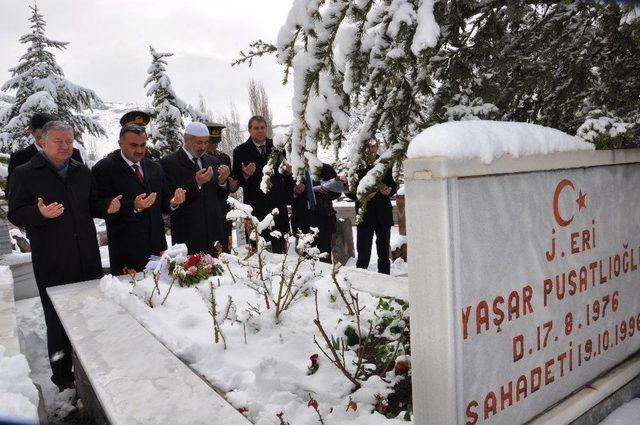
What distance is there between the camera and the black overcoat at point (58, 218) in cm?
362

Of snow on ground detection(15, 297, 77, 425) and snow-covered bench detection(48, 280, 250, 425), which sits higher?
snow-covered bench detection(48, 280, 250, 425)

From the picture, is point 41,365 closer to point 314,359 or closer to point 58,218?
point 58,218

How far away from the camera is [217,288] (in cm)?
392

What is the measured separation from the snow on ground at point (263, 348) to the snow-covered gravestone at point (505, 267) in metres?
0.56

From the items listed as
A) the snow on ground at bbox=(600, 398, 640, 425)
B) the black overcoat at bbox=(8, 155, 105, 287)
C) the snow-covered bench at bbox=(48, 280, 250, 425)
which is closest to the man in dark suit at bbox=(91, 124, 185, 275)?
the black overcoat at bbox=(8, 155, 105, 287)

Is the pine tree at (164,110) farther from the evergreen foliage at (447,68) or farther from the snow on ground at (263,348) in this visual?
the evergreen foliage at (447,68)

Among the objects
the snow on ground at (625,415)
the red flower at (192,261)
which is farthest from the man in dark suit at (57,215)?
the snow on ground at (625,415)

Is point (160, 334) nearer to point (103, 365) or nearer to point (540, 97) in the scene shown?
point (103, 365)

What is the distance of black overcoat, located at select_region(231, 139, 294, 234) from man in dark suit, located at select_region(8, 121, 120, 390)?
2188mm

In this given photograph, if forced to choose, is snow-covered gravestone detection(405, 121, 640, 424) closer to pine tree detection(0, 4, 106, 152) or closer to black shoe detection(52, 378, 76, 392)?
black shoe detection(52, 378, 76, 392)

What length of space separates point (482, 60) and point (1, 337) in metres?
3.14

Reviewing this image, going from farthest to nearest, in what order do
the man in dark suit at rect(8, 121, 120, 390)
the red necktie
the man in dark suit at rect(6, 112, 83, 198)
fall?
the red necktie → the man in dark suit at rect(6, 112, 83, 198) → the man in dark suit at rect(8, 121, 120, 390)

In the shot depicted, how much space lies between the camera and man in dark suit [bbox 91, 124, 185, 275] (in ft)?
14.2

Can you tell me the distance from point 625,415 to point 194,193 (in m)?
3.97
